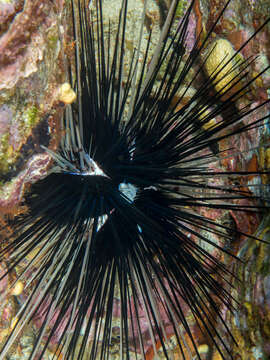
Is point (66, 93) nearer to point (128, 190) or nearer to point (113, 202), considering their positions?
point (113, 202)

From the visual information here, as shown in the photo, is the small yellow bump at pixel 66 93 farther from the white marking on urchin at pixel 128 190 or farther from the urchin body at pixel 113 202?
the white marking on urchin at pixel 128 190

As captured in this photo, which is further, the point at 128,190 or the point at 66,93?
the point at 128,190

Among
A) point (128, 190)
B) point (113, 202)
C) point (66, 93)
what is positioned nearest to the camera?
point (66, 93)

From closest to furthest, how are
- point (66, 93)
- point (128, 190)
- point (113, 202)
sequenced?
point (66, 93)
point (113, 202)
point (128, 190)

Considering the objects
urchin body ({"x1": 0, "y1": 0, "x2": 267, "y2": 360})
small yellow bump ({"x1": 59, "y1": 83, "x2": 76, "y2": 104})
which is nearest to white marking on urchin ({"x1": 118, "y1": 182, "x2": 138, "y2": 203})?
urchin body ({"x1": 0, "y1": 0, "x2": 267, "y2": 360})

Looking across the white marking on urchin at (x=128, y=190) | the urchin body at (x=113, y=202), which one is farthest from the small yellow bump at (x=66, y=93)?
the white marking on urchin at (x=128, y=190)

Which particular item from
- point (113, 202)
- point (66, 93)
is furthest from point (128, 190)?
point (66, 93)

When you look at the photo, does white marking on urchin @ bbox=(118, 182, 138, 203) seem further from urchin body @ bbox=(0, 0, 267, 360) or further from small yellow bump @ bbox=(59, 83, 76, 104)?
small yellow bump @ bbox=(59, 83, 76, 104)

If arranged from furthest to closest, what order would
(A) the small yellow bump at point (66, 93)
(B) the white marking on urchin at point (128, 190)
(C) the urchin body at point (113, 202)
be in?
(B) the white marking on urchin at point (128, 190) → (C) the urchin body at point (113, 202) → (A) the small yellow bump at point (66, 93)

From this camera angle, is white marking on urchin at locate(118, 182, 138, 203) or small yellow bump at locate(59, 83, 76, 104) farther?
white marking on urchin at locate(118, 182, 138, 203)

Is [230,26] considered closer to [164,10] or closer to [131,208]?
[164,10]

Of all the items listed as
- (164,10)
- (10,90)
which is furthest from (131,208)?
(164,10)

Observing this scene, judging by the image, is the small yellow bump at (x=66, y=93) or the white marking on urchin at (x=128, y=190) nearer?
the small yellow bump at (x=66, y=93)
